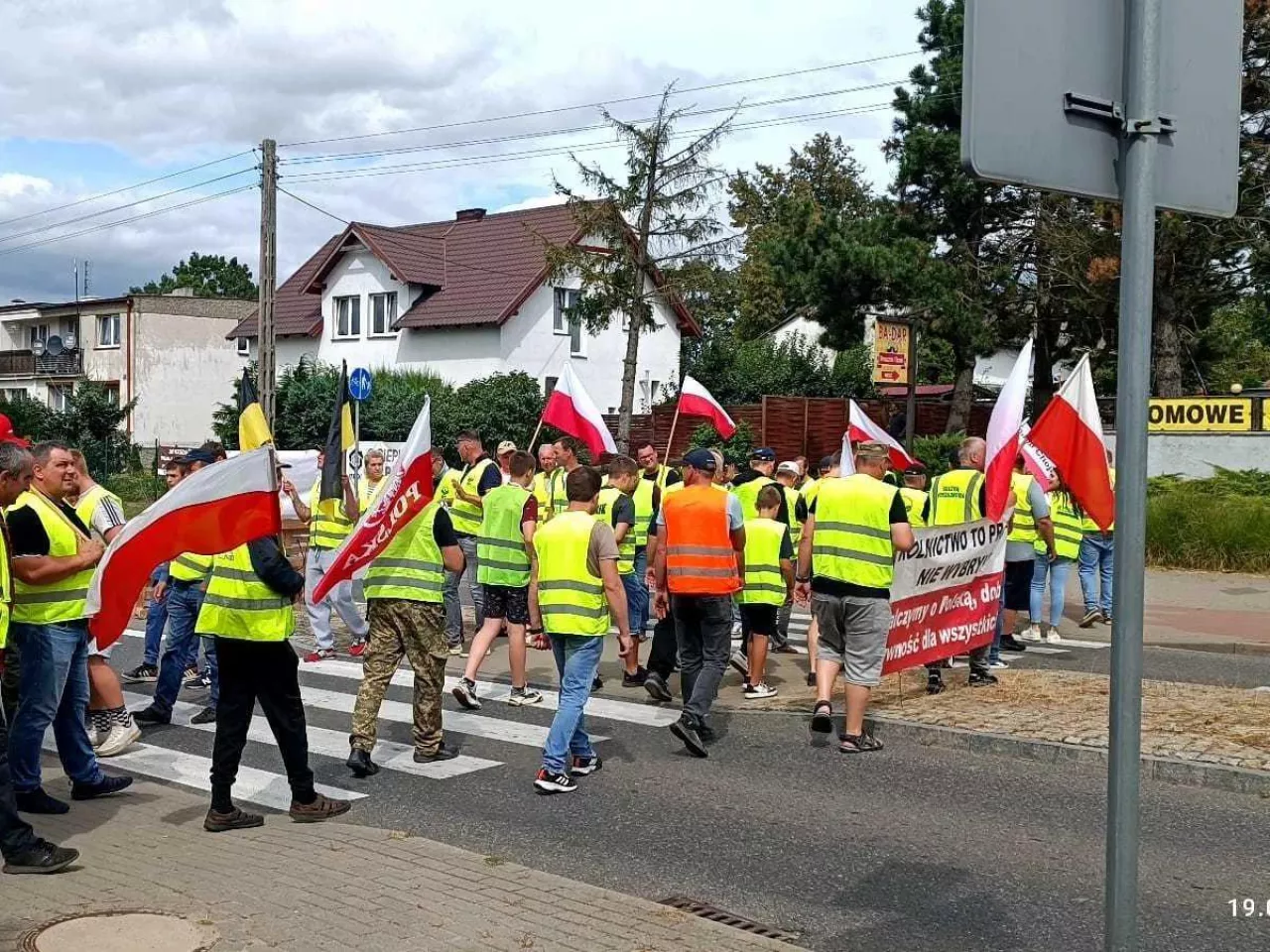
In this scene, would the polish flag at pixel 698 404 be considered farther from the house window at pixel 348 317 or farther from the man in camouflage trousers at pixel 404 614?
the house window at pixel 348 317

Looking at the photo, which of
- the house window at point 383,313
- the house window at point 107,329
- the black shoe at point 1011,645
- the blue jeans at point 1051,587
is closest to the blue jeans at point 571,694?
the black shoe at point 1011,645

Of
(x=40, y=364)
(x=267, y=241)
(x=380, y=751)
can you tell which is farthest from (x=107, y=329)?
(x=380, y=751)

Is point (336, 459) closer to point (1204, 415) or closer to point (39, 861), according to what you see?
point (39, 861)

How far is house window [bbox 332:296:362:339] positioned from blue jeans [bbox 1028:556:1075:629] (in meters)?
35.9

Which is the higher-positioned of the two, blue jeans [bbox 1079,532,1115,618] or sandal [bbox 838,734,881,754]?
blue jeans [bbox 1079,532,1115,618]

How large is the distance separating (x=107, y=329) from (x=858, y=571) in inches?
2351

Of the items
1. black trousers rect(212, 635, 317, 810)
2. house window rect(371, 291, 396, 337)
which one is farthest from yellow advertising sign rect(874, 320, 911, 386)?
black trousers rect(212, 635, 317, 810)

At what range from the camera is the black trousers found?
700 cm

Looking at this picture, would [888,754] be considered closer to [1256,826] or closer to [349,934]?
[1256,826]

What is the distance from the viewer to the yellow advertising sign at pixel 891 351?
92.4 ft

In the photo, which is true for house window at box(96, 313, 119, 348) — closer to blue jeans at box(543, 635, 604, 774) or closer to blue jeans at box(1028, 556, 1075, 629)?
blue jeans at box(1028, 556, 1075, 629)

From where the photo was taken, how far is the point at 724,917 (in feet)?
18.1

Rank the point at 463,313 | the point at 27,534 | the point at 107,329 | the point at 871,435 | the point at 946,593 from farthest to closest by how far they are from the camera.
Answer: the point at 107,329, the point at 463,313, the point at 871,435, the point at 946,593, the point at 27,534

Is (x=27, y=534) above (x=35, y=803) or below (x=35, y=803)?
above
